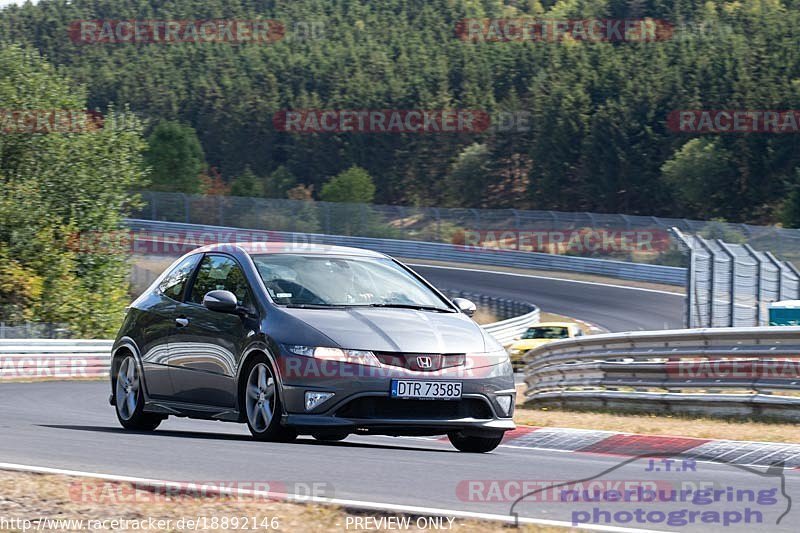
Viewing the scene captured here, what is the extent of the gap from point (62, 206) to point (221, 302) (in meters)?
32.0

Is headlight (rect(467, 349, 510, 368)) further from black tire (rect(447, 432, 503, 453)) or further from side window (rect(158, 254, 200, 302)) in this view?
side window (rect(158, 254, 200, 302))

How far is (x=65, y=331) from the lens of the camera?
31156 millimetres

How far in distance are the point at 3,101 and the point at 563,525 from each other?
126 feet

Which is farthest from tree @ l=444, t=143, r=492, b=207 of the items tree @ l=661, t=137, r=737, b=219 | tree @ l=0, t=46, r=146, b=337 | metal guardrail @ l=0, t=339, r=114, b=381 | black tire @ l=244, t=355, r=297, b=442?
black tire @ l=244, t=355, r=297, b=442

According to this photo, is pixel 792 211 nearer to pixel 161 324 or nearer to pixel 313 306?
pixel 161 324

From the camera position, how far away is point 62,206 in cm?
3909

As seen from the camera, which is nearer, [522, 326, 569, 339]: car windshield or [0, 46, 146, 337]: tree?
[522, 326, 569, 339]: car windshield

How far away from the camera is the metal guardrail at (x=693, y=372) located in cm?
1151

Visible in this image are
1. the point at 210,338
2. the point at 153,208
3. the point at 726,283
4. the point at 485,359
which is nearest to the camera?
the point at 485,359

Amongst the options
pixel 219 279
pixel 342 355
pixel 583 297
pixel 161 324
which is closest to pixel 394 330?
pixel 342 355

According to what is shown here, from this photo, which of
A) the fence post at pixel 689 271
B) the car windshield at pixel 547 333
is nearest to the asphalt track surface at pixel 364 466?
the fence post at pixel 689 271

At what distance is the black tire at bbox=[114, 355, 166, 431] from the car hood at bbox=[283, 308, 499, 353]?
2.13 metres

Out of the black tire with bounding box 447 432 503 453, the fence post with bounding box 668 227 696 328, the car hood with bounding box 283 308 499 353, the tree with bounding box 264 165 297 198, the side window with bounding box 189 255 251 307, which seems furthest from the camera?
the tree with bounding box 264 165 297 198

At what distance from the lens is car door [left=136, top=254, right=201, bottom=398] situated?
952cm
